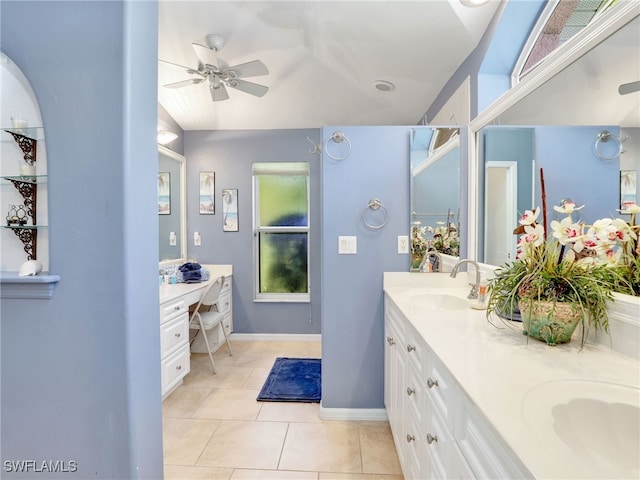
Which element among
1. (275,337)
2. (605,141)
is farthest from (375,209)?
(275,337)

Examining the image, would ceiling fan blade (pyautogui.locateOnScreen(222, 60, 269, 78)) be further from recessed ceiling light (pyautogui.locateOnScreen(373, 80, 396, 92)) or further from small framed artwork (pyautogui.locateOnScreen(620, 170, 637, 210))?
small framed artwork (pyautogui.locateOnScreen(620, 170, 637, 210))

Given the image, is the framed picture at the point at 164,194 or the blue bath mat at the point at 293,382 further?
the framed picture at the point at 164,194

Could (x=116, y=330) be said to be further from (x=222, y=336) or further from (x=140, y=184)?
(x=222, y=336)

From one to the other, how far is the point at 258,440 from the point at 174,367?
885 millimetres

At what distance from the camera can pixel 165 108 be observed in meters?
3.27

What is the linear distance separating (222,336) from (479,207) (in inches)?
115

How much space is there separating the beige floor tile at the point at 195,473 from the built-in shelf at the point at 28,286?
125 centimetres

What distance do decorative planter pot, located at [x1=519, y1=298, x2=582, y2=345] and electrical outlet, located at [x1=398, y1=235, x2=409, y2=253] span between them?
109 cm

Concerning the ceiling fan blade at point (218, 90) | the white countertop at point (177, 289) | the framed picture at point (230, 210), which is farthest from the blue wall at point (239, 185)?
the ceiling fan blade at point (218, 90)

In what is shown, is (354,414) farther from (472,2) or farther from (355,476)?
(472,2)

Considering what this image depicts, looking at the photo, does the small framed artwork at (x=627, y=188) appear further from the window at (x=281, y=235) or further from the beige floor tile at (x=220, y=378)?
the window at (x=281, y=235)

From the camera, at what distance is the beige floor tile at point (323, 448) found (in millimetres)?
1712

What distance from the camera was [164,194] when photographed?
3.42m

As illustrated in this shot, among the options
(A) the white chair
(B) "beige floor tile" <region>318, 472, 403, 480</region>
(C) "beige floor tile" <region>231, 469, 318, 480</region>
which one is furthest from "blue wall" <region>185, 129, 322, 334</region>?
(B) "beige floor tile" <region>318, 472, 403, 480</region>
